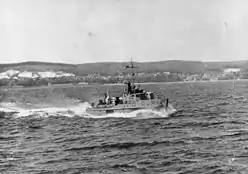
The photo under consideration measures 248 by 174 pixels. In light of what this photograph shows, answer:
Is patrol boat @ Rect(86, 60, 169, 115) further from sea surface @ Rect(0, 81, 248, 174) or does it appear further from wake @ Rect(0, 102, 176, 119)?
sea surface @ Rect(0, 81, 248, 174)

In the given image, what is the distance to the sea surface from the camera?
3023 cm

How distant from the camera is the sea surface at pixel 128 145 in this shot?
1190 inches

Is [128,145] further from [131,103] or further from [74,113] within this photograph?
[74,113]

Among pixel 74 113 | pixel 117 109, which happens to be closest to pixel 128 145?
pixel 117 109

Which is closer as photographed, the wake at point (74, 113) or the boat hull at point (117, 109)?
the wake at point (74, 113)

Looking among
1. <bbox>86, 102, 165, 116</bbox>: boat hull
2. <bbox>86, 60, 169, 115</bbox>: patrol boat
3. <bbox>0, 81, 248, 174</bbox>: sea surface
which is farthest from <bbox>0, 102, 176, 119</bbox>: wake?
<bbox>86, 60, 169, 115</bbox>: patrol boat

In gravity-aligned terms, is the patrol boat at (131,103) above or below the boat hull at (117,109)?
above

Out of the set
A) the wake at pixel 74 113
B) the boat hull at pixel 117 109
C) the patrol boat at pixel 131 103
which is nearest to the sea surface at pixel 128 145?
the wake at pixel 74 113

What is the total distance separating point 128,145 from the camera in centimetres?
4000

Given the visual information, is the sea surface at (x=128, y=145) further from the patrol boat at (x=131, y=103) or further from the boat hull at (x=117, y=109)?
the patrol boat at (x=131, y=103)

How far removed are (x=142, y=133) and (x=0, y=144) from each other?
1770 cm

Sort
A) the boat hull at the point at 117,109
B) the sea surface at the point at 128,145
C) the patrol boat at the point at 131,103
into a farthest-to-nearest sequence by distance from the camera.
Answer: the boat hull at the point at 117,109, the patrol boat at the point at 131,103, the sea surface at the point at 128,145

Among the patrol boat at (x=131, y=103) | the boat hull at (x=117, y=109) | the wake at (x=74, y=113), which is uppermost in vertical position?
the patrol boat at (x=131, y=103)

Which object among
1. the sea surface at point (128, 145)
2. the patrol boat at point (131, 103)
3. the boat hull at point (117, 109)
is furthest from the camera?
the boat hull at point (117, 109)
